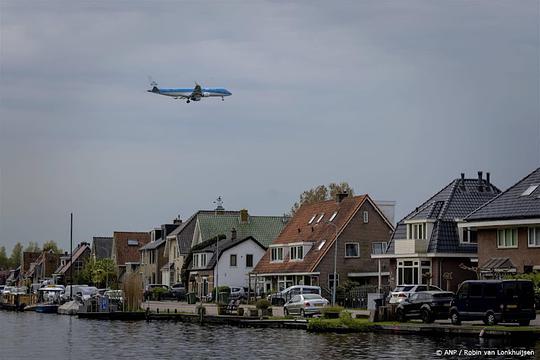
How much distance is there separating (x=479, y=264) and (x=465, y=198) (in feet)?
35.0

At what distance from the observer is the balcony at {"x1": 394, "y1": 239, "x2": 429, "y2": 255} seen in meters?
82.4

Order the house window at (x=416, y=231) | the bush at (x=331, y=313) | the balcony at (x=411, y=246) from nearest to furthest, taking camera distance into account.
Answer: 1. the bush at (x=331, y=313)
2. the balcony at (x=411, y=246)
3. the house window at (x=416, y=231)

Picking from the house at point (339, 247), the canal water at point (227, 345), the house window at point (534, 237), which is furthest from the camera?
the house at point (339, 247)

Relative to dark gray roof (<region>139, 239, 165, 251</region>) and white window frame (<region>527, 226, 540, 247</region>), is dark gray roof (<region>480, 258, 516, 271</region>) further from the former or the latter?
dark gray roof (<region>139, 239, 165, 251</region>)

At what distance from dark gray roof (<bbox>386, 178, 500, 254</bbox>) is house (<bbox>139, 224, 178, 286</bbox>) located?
59839 mm

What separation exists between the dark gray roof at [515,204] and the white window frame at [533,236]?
43.5 inches

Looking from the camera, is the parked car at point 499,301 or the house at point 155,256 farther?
the house at point 155,256

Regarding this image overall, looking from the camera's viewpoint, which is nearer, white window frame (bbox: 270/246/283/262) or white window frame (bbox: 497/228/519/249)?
white window frame (bbox: 497/228/519/249)

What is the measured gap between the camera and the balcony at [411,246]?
8238 centimetres

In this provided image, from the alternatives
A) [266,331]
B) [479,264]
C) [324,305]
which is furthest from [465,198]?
[266,331]

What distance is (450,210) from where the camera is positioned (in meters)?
83.4

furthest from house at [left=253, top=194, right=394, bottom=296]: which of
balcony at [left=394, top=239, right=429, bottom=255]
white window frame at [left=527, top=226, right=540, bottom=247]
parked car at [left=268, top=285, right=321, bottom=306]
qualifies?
white window frame at [left=527, top=226, right=540, bottom=247]

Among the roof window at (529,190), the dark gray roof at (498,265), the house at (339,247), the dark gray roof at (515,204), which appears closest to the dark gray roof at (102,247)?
the house at (339,247)

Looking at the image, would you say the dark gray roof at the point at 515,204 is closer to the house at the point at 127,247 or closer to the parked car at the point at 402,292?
the parked car at the point at 402,292
